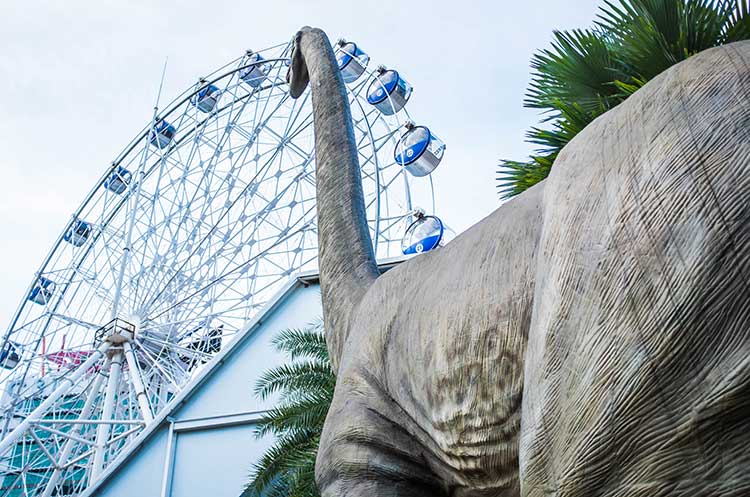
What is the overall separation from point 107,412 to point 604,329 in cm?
1620

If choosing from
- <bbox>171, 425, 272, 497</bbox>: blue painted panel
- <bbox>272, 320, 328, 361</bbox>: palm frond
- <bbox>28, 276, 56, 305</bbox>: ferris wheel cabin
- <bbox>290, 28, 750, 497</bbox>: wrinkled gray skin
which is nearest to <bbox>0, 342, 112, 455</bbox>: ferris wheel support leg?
<bbox>28, 276, 56, 305</bbox>: ferris wheel cabin

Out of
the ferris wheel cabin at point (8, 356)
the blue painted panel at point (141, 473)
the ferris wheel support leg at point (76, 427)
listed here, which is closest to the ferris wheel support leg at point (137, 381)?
the ferris wheel support leg at point (76, 427)

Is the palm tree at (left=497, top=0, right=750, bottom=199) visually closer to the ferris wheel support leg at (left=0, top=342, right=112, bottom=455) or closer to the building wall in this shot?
the building wall

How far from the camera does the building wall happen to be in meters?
11.7

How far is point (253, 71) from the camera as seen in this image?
19219mm

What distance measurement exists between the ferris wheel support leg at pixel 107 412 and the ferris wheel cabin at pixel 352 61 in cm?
733

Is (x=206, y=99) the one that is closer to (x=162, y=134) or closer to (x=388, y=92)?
(x=162, y=134)

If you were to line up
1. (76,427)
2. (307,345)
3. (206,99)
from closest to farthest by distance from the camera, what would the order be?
1. (307,345)
2. (76,427)
3. (206,99)

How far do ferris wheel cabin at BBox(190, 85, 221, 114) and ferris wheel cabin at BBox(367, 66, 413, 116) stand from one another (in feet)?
16.8

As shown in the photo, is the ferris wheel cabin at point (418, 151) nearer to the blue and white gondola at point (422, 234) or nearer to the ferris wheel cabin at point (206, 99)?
the blue and white gondola at point (422, 234)

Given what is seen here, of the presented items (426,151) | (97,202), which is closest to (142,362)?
(97,202)

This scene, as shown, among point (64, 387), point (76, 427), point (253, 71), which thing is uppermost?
point (253, 71)

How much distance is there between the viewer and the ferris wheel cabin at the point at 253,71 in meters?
19.1

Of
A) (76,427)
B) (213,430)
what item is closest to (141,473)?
(213,430)
